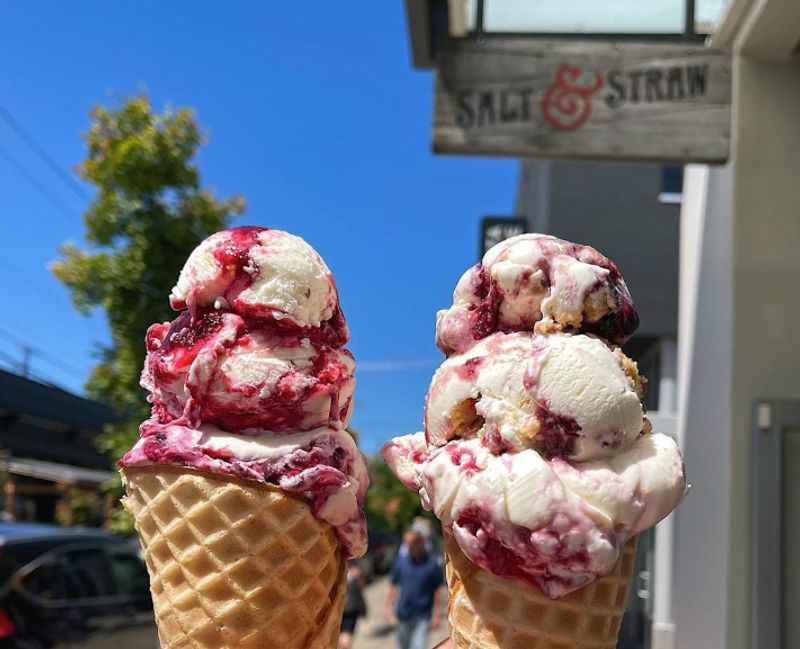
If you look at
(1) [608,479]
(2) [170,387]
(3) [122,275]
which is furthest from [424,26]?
(3) [122,275]

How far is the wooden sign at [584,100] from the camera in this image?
388 cm

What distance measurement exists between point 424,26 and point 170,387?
2596 mm

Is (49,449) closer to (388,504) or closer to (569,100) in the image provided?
(569,100)

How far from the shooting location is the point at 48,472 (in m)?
13.5

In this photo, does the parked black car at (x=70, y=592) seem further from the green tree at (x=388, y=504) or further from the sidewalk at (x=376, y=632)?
the green tree at (x=388, y=504)

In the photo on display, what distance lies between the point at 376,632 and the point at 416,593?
573cm

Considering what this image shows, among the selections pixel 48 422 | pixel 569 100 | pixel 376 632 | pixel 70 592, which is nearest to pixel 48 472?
pixel 48 422

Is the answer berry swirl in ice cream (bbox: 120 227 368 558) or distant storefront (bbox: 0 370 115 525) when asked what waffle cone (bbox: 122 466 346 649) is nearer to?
berry swirl in ice cream (bbox: 120 227 368 558)

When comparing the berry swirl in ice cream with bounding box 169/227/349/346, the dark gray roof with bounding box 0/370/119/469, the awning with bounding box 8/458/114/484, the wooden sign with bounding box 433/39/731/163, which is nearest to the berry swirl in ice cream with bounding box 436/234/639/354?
the berry swirl in ice cream with bounding box 169/227/349/346

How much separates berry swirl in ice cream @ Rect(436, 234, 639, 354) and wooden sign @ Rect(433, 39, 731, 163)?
2.14 meters

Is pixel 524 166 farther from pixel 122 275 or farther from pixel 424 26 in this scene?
pixel 424 26

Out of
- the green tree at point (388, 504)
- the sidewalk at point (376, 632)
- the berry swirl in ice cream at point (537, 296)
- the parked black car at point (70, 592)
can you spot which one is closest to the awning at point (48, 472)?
the sidewalk at point (376, 632)

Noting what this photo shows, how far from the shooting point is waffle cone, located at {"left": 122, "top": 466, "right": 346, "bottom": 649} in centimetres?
183

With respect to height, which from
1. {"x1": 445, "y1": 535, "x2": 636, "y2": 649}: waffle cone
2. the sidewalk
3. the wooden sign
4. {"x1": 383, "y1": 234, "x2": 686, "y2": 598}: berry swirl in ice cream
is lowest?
the sidewalk
